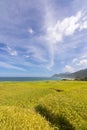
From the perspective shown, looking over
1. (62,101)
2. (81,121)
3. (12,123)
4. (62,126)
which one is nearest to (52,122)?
(62,126)

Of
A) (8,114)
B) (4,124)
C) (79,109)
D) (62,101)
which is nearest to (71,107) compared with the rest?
(79,109)

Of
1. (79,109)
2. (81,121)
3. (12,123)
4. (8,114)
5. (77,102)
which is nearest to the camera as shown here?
(12,123)

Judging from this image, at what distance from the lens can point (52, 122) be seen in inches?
765

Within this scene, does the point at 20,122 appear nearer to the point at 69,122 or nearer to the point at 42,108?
the point at 69,122

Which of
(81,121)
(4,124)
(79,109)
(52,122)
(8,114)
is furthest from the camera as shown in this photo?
(79,109)

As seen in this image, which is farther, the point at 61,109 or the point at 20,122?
the point at 61,109

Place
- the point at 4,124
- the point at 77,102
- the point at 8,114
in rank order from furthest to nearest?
the point at 77,102 < the point at 8,114 < the point at 4,124

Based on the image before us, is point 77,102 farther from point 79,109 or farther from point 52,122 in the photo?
point 52,122

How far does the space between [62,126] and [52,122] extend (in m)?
1.31

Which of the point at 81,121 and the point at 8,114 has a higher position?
the point at 8,114

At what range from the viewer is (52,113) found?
2105 centimetres

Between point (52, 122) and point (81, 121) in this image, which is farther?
point (52, 122)

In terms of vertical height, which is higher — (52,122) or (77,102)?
(77,102)

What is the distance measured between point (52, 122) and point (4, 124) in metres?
7.60
